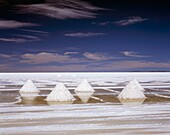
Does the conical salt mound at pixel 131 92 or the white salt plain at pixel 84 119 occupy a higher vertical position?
the conical salt mound at pixel 131 92

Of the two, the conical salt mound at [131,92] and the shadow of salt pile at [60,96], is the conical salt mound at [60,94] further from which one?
the conical salt mound at [131,92]

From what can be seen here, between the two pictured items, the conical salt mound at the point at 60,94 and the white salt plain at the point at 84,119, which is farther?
the conical salt mound at the point at 60,94

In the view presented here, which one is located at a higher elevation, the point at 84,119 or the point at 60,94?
the point at 60,94

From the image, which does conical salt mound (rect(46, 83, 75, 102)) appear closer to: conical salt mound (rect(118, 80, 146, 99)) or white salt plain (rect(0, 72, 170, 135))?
white salt plain (rect(0, 72, 170, 135))

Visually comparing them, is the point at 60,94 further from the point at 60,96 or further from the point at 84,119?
the point at 84,119

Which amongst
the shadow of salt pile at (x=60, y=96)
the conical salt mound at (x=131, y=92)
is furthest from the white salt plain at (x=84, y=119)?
the conical salt mound at (x=131, y=92)

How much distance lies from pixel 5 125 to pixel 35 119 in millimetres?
1050

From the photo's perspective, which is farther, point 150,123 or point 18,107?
point 18,107

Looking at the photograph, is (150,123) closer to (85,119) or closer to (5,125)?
(85,119)

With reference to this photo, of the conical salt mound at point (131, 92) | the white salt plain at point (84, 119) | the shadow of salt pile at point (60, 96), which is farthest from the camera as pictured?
the conical salt mound at point (131, 92)

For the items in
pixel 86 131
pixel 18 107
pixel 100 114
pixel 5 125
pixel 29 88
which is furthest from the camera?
pixel 29 88

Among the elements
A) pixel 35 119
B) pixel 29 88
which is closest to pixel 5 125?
pixel 35 119

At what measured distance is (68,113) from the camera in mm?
10211

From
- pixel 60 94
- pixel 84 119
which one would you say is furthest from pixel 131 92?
pixel 84 119
